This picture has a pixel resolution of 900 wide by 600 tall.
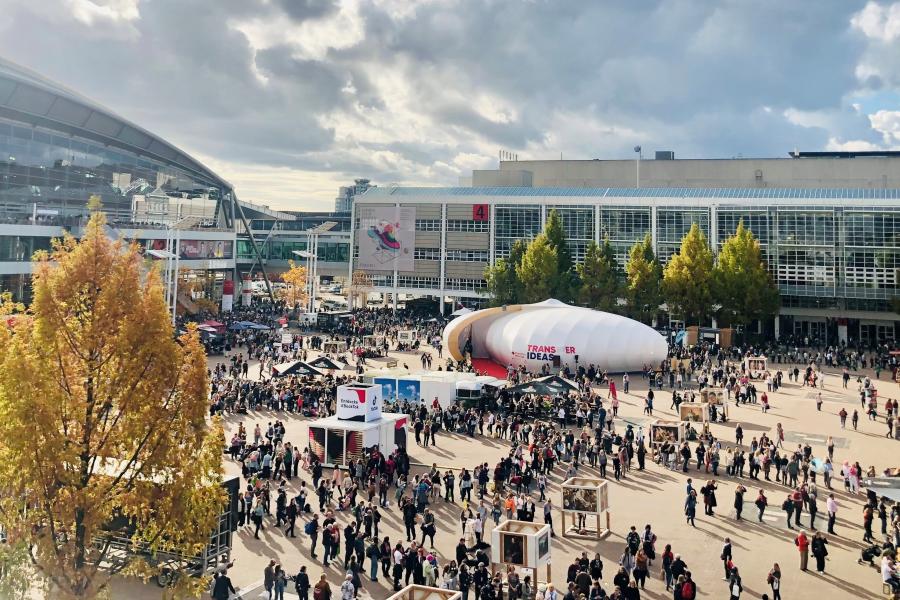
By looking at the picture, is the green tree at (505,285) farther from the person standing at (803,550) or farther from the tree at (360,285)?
the person standing at (803,550)

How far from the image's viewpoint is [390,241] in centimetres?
9056

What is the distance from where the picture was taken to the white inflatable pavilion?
48.3 m

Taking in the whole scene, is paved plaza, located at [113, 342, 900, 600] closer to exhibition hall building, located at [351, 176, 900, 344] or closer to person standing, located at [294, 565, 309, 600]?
person standing, located at [294, 565, 309, 600]

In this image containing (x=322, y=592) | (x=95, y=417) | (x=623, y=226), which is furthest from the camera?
(x=623, y=226)

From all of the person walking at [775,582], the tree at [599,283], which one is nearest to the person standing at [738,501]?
the person walking at [775,582]

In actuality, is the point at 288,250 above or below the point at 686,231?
above

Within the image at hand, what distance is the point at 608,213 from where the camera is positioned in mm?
81875

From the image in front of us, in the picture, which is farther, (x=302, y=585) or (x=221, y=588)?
(x=302, y=585)

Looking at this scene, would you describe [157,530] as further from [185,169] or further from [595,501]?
[185,169]

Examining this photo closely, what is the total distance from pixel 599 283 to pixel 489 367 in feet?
68.1

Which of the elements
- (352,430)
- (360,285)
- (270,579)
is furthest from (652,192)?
(270,579)

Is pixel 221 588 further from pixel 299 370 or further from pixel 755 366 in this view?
pixel 755 366

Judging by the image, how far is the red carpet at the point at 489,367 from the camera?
164 feet

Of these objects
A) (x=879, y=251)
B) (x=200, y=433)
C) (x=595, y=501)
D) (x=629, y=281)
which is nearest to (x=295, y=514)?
(x=595, y=501)
